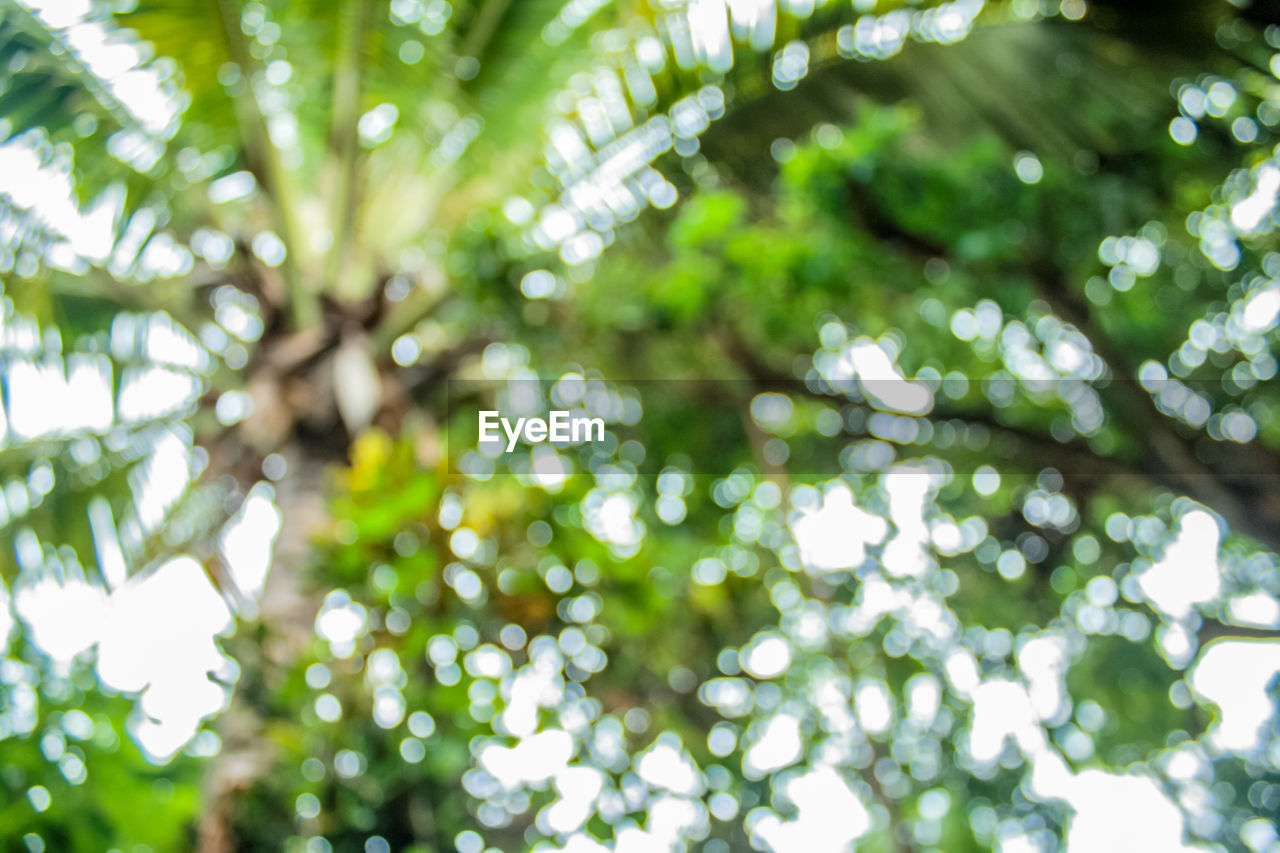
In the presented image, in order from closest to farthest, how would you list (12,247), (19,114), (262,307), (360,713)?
1. (360,713)
2. (19,114)
3. (12,247)
4. (262,307)

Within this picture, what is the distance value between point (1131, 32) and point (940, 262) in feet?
2.34

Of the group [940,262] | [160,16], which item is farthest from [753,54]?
[160,16]

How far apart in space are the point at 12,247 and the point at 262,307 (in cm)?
78

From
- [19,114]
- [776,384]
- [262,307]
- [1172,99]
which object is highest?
[19,114]

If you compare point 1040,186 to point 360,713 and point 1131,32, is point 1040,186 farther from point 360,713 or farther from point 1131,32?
point 360,713

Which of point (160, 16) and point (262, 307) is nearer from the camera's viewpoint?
point (160, 16)

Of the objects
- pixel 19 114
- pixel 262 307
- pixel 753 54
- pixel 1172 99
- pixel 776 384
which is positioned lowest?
pixel 776 384

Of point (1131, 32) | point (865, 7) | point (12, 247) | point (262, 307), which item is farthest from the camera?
point (262, 307)

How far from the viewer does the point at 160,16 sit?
2137 millimetres

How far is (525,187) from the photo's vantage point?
298cm

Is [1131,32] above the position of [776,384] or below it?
above

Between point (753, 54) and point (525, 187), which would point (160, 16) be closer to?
point (525, 187)

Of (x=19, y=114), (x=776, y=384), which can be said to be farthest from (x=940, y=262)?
(x=19, y=114)

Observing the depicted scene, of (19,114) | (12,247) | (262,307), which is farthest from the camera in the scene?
(262,307)
